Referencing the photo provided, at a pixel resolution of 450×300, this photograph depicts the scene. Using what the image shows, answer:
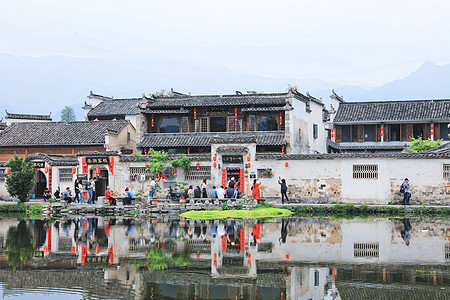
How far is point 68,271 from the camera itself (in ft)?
47.3

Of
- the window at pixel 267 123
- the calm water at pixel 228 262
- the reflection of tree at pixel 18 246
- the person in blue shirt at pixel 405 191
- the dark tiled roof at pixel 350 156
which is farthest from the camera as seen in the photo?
the window at pixel 267 123

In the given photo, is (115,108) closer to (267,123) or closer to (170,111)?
(170,111)

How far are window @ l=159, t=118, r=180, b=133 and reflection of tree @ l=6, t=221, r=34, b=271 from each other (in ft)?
65.3

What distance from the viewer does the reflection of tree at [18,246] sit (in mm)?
15859

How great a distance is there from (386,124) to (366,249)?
3114 centimetres

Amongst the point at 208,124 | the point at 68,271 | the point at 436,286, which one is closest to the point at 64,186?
the point at 208,124

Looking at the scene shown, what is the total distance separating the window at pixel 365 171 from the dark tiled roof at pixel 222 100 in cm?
905

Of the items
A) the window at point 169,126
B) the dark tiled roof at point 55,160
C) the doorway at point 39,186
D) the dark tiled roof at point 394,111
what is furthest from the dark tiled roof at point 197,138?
the dark tiled roof at point 394,111

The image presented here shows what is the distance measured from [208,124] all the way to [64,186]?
10.9 meters

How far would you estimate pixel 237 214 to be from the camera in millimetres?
28781

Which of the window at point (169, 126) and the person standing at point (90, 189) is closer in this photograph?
the person standing at point (90, 189)

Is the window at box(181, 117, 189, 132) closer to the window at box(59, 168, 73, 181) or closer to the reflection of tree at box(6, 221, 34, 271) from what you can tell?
the window at box(59, 168, 73, 181)

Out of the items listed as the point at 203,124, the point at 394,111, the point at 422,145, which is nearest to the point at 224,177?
the point at 203,124

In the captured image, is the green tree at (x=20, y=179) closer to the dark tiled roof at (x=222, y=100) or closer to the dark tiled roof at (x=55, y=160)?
the dark tiled roof at (x=55, y=160)
